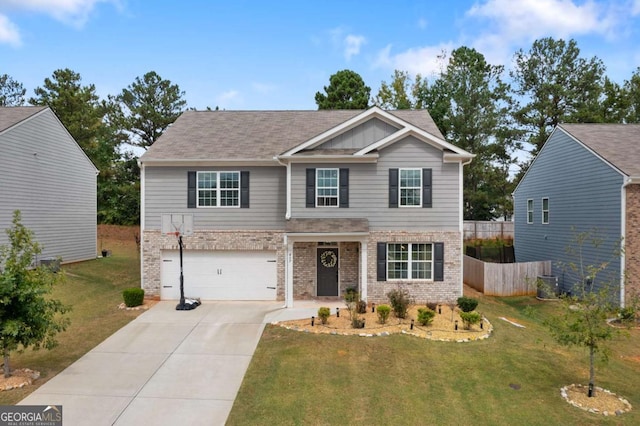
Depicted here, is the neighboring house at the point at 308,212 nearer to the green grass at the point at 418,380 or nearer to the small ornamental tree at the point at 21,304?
the green grass at the point at 418,380

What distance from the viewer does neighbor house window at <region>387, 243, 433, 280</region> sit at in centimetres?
1479

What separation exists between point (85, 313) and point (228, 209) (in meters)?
6.11

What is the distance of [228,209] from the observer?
1558cm

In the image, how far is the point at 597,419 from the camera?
24.7 ft

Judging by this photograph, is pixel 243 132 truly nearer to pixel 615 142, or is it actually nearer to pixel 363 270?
pixel 363 270

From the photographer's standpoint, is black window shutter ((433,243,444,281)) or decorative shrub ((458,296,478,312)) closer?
decorative shrub ((458,296,478,312))

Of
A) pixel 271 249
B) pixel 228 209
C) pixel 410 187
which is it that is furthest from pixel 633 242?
pixel 228 209

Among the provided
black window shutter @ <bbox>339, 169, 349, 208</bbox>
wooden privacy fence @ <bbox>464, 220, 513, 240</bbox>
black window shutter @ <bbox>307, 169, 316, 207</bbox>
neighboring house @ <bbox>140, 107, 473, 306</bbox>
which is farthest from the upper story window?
wooden privacy fence @ <bbox>464, 220, 513, 240</bbox>

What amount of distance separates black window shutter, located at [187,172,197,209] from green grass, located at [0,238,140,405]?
4423mm

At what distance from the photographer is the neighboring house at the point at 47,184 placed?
686 inches

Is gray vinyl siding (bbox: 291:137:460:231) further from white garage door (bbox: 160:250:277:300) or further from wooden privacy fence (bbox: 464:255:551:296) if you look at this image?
wooden privacy fence (bbox: 464:255:551:296)

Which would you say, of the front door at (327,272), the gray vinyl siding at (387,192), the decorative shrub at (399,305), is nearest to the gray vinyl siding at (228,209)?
the gray vinyl siding at (387,192)

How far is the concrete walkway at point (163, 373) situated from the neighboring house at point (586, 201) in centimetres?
1073

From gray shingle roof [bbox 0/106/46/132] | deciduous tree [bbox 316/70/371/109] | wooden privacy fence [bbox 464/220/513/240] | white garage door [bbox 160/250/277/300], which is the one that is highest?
deciduous tree [bbox 316/70/371/109]
